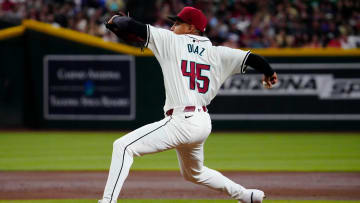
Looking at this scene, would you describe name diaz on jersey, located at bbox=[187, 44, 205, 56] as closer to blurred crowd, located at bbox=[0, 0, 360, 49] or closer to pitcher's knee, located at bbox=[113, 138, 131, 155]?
pitcher's knee, located at bbox=[113, 138, 131, 155]

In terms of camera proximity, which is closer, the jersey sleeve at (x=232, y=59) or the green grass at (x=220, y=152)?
the jersey sleeve at (x=232, y=59)

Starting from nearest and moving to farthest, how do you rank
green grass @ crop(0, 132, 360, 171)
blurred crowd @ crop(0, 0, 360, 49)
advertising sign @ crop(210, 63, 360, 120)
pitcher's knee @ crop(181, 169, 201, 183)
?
pitcher's knee @ crop(181, 169, 201, 183) → green grass @ crop(0, 132, 360, 171) → advertising sign @ crop(210, 63, 360, 120) → blurred crowd @ crop(0, 0, 360, 49)

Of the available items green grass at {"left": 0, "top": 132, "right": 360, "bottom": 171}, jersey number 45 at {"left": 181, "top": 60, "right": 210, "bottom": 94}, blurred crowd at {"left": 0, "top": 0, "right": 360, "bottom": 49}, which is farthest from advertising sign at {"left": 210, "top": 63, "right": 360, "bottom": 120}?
jersey number 45 at {"left": 181, "top": 60, "right": 210, "bottom": 94}

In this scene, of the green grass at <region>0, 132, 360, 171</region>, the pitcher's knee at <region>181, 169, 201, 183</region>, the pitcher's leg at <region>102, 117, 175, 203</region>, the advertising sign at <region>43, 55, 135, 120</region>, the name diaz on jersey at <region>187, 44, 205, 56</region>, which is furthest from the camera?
the advertising sign at <region>43, 55, 135, 120</region>

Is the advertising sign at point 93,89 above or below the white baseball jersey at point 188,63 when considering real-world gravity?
below

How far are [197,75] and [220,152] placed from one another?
608cm

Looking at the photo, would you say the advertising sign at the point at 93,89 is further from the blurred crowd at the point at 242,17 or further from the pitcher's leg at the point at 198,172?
the pitcher's leg at the point at 198,172

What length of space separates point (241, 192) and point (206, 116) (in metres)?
0.82

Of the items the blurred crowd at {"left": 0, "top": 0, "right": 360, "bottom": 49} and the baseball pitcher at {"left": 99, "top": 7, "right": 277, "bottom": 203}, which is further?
the blurred crowd at {"left": 0, "top": 0, "right": 360, "bottom": 49}

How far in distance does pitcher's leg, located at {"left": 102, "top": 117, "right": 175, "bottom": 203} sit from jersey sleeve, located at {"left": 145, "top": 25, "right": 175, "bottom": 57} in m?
0.58

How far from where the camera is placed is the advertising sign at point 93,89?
1509 centimetres

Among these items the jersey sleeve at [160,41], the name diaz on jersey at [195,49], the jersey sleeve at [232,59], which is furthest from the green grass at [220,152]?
the jersey sleeve at [160,41]

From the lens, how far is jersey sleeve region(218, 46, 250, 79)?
5309mm

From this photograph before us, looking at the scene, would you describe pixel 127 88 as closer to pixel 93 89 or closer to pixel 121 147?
pixel 93 89
